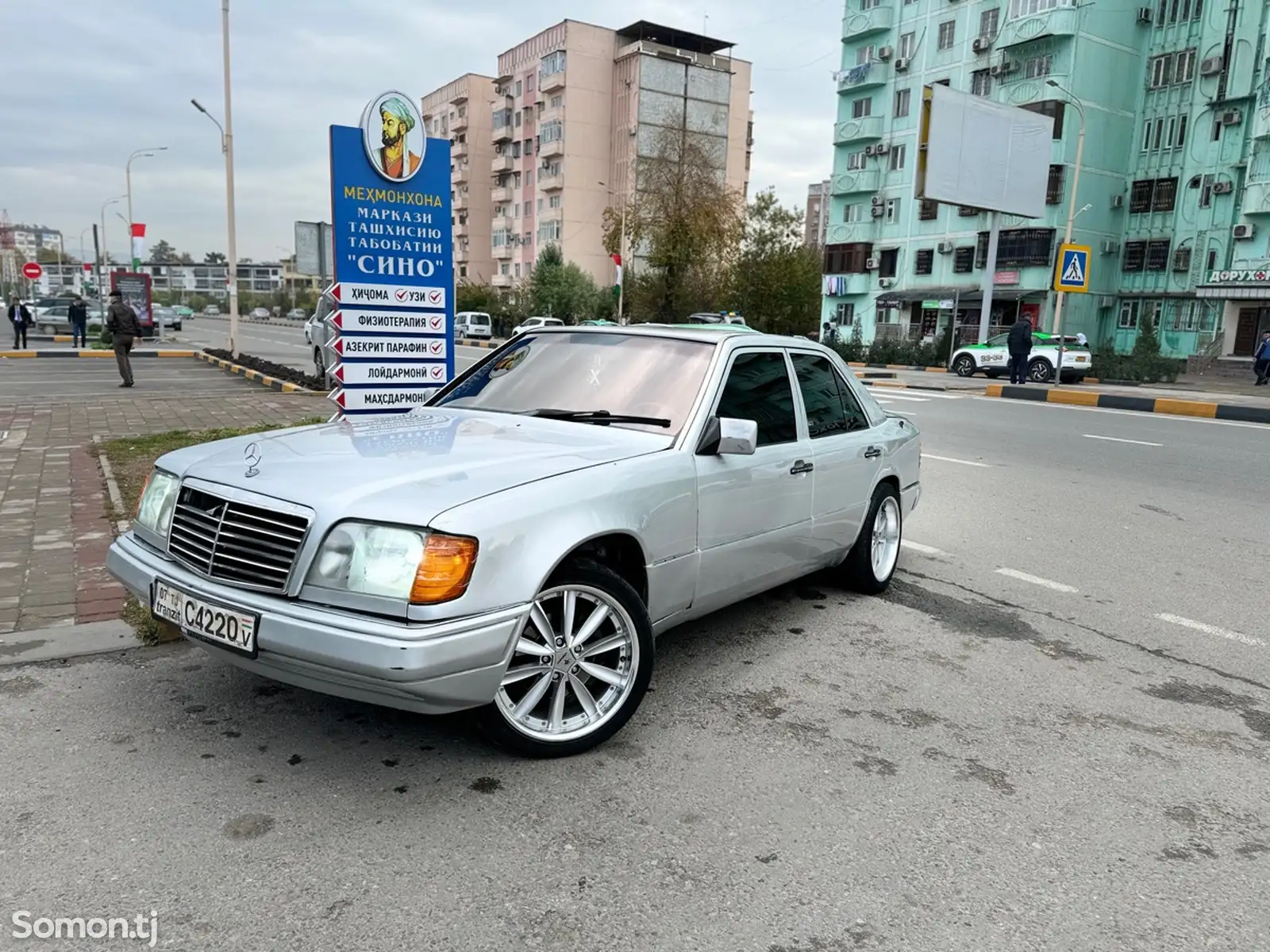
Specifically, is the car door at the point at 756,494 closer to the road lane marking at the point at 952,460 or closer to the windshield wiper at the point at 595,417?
the windshield wiper at the point at 595,417

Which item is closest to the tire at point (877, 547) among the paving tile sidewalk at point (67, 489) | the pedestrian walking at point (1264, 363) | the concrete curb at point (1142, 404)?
the paving tile sidewalk at point (67, 489)

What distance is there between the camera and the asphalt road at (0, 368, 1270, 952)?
8.28 feet

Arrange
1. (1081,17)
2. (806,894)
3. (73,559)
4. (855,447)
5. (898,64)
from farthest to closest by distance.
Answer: (898,64) → (1081,17) → (73,559) → (855,447) → (806,894)

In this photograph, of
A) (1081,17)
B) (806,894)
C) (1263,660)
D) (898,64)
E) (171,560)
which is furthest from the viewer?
(898,64)

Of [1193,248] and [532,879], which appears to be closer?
[532,879]

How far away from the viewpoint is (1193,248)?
42688 mm

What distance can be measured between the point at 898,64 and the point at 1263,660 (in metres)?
53.5

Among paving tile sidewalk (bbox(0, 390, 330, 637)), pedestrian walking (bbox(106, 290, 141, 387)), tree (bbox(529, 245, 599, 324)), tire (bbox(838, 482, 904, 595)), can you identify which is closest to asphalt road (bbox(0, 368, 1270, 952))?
tire (bbox(838, 482, 904, 595))

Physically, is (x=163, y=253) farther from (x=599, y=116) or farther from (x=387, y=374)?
(x=387, y=374)

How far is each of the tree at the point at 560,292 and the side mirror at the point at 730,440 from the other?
53805 millimetres

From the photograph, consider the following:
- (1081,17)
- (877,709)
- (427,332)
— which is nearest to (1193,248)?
(1081,17)

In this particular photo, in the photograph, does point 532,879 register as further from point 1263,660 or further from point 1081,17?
point 1081,17

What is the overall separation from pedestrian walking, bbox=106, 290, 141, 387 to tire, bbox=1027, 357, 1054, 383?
77.7 ft

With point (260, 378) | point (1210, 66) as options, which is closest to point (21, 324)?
point (260, 378)
